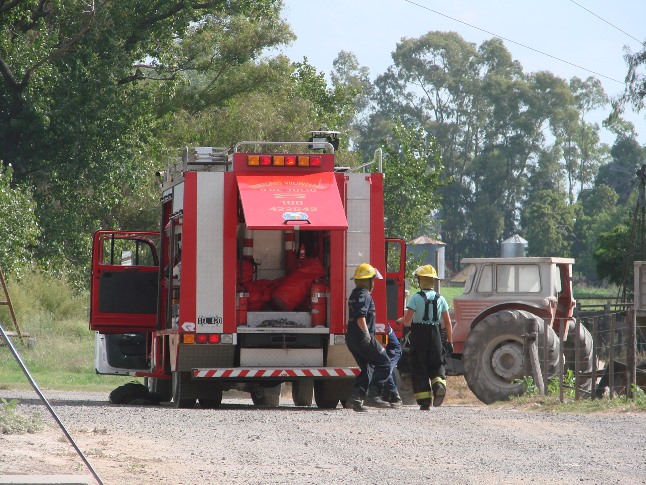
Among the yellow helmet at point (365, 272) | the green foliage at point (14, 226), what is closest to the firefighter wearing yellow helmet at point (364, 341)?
the yellow helmet at point (365, 272)

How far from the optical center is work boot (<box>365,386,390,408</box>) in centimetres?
1558

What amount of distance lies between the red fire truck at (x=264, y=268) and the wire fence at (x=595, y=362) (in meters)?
2.59

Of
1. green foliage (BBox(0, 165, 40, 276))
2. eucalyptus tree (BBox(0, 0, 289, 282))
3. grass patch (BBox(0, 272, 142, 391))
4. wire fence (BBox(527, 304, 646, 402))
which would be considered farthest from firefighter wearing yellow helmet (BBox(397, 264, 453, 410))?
eucalyptus tree (BBox(0, 0, 289, 282))

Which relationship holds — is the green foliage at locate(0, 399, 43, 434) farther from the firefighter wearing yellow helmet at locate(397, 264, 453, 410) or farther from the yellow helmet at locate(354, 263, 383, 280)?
the firefighter wearing yellow helmet at locate(397, 264, 453, 410)

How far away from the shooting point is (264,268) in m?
16.8

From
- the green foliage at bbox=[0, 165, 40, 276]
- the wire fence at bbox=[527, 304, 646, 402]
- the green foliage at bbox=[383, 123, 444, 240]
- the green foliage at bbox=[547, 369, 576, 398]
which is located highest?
the green foliage at bbox=[383, 123, 444, 240]

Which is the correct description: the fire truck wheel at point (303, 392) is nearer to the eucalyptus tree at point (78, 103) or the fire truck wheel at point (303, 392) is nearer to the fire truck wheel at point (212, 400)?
the fire truck wheel at point (212, 400)

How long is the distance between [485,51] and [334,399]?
3803 inches

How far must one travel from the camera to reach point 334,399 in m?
16.7

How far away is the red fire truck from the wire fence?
2595 mm

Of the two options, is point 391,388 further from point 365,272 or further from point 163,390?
point 163,390

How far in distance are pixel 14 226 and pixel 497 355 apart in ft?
53.9

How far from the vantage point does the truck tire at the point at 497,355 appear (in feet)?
61.5

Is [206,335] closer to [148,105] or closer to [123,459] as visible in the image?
[123,459]
